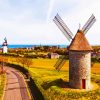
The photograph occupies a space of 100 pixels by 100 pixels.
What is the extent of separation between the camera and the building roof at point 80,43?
47.5 metres

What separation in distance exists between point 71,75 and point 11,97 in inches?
500

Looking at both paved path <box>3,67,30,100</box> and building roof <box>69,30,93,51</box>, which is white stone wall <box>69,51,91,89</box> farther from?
paved path <box>3,67,30,100</box>

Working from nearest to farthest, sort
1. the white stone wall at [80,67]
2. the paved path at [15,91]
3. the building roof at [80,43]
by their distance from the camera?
the paved path at [15,91] < the white stone wall at [80,67] < the building roof at [80,43]

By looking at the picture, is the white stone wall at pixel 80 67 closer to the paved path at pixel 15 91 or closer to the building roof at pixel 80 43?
the building roof at pixel 80 43

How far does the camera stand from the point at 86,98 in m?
41.7

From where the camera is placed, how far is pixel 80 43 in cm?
4838

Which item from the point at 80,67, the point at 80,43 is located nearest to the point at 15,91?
the point at 80,67

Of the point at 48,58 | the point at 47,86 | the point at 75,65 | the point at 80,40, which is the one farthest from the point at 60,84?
the point at 48,58

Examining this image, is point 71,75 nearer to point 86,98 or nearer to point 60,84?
point 60,84

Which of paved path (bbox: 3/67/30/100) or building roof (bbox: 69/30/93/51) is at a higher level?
building roof (bbox: 69/30/93/51)

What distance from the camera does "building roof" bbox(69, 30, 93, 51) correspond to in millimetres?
47503

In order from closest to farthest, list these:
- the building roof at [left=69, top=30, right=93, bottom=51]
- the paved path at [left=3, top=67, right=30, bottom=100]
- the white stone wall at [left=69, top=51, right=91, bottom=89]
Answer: the paved path at [left=3, top=67, right=30, bottom=100]
the white stone wall at [left=69, top=51, right=91, bottom=89]
the building roof at [left=69, top=30, right=93, bottom=51]

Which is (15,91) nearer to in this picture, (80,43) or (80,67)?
(80,67)

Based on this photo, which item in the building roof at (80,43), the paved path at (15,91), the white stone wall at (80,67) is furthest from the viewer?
the building roof at (80,43)
